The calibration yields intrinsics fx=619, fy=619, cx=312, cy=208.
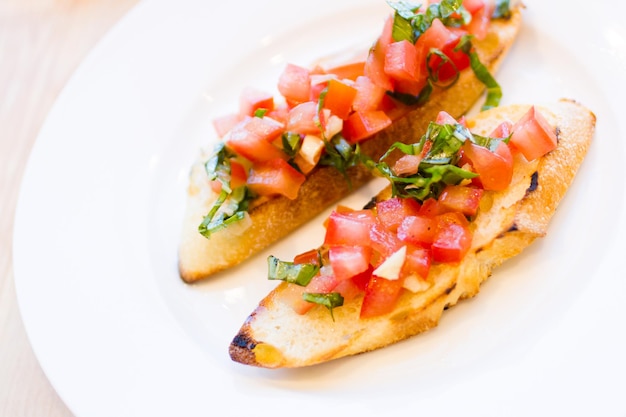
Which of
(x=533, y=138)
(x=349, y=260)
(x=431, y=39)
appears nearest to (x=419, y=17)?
(x=431, y=39)

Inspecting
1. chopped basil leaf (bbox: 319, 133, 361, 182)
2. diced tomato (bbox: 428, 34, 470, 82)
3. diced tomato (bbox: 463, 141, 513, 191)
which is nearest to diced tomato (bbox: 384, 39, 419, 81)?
diced tomato (bbox: 428, 34, 470, 82)

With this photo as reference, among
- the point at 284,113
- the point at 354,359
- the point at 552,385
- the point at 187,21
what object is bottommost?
the point at 552,385

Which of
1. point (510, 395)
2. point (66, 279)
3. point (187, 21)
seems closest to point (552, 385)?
point (510, 395)

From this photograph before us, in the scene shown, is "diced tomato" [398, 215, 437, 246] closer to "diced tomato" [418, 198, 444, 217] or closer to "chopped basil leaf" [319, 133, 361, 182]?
"diced tomato" [418, 198, 444, 217]

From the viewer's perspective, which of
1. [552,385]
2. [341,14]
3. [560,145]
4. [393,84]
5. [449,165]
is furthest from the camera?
[341,14]

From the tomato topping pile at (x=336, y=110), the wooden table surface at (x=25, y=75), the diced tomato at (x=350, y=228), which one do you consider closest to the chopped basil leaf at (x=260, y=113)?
the tomato topping pile at (x=336, y=110)

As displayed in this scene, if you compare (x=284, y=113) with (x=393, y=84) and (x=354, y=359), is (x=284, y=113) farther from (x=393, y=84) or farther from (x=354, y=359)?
(x=354, y=359)

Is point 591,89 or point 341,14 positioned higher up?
point 341,14
